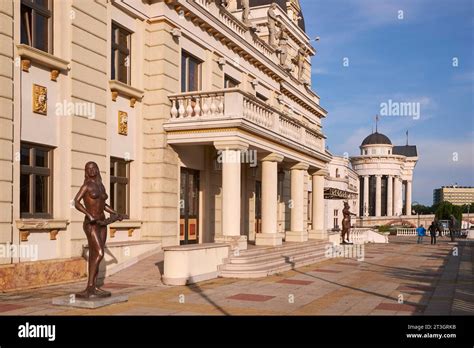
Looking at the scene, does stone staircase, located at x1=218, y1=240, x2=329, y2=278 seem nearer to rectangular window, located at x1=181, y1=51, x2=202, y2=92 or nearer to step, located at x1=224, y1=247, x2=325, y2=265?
step, located at x1=224, y1=247, x2=325, y2=265

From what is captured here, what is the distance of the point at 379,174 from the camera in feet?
369

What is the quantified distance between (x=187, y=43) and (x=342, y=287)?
10.5 meters

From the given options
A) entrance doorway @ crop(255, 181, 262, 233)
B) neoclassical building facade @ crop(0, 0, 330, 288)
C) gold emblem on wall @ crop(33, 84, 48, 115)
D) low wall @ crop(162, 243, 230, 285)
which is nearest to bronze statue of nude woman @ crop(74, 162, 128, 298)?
neoclassical building facade @ crop(0, 0, 330, 288)

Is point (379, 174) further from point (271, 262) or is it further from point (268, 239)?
point (271, 262)

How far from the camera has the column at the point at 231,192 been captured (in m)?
16.9

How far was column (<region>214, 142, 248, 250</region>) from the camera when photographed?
16.9 m

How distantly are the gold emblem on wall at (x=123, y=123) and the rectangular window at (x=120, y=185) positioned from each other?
0.87 m

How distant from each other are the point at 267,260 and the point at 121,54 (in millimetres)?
8105

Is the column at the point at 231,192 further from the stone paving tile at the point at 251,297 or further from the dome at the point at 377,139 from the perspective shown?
the dome at the point at 377,139

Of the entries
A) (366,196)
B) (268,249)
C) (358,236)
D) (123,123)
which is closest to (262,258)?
(268,249)

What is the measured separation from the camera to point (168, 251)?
13.6m

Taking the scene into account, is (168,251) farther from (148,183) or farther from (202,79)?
(202,79)

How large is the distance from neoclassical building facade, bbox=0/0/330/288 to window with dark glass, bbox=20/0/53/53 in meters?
0.03
